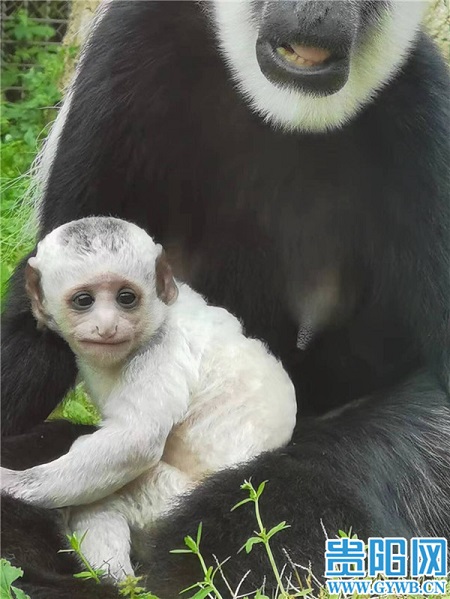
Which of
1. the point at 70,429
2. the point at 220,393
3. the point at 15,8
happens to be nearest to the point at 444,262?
the point at 220,393

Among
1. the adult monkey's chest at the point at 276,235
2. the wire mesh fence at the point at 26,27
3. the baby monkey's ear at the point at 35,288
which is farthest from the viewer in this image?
the wire mesh fence at the point at 26,27

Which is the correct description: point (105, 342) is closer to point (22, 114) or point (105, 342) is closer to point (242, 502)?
point (242, 502)

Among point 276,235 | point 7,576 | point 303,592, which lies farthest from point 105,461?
point 276,235

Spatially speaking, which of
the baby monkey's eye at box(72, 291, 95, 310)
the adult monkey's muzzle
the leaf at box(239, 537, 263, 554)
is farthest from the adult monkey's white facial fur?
the leaf at box(239, 537, 263, 554)

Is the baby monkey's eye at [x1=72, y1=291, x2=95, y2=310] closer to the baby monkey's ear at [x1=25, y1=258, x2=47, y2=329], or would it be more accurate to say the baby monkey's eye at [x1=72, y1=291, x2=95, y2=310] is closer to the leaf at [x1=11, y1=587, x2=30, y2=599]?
the baby monkey's ear at [x1=25, y1=258, x2=47, y2=329]

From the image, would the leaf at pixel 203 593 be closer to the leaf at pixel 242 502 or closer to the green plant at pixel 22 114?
the leaf at pixel 242 502

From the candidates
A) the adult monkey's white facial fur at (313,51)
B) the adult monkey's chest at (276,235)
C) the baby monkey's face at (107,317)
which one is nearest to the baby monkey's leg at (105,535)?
the baby monkey's face at (107,317)

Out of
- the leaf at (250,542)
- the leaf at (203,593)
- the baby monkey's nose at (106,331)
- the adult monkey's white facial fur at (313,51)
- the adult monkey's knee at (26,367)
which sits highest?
the adult monkey's white facial fur at (313,51)

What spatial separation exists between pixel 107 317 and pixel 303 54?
50 centimetres

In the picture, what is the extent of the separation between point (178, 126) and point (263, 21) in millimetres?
347

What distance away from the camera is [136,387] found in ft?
5.73

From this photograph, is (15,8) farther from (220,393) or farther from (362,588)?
(362,588)

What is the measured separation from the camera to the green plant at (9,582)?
5.10 ft

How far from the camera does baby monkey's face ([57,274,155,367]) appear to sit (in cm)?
174
